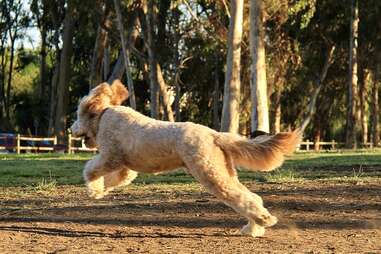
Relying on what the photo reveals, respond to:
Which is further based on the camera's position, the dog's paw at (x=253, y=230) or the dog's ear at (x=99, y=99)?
the dog's ear at (x=99, y=99)

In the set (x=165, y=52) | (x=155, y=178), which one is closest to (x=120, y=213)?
(x=155, y=178)

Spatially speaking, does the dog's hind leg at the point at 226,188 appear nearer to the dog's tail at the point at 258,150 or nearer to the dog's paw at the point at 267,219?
the dog's paw at the point at 267,219

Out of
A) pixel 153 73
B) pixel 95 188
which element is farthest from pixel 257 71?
pixel 95 188

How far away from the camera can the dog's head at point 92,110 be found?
7727 mm

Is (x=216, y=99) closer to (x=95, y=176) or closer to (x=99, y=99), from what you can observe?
(x=99, y=99)

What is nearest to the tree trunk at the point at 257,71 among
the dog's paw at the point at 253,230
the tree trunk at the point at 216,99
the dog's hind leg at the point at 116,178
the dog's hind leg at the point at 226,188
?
the tree trunk at the point at 216,99

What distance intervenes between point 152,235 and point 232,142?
1181mm

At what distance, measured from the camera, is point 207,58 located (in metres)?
41.5

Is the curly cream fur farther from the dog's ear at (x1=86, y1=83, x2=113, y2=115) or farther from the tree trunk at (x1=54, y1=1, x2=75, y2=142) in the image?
the tree trunk at (x1=54, y1=1, x2=75, y2=142)

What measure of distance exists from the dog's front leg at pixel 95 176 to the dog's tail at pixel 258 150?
1245mm

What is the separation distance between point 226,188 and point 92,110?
1925mm

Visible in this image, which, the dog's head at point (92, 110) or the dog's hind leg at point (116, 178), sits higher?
the dog's head at point (92, 110)

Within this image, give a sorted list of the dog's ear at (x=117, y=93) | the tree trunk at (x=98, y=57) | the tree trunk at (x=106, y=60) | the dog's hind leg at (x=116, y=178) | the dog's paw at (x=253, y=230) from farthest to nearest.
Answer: the tree trunk at (x=106, y=60)
the tree trunk at (x=98, y=57)
the dog's ear at (x=117, y=93)
the dog's hind leg at (x=116, y=178)
the dog's paw at (x=253, y=230)

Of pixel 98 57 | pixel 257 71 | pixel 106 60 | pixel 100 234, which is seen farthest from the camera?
pixel 106 60
